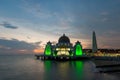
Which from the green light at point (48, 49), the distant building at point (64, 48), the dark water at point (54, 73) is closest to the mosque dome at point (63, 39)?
the distant building at point (64, 48)

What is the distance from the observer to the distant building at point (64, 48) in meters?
171

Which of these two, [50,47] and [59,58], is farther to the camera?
[50,47]

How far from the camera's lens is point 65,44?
573 feet

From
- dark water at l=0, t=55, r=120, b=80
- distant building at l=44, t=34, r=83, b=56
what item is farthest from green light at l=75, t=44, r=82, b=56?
dark water at l=0, t=55, r=120, b=80

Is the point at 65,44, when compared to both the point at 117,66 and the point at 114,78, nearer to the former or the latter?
the point at 117,66

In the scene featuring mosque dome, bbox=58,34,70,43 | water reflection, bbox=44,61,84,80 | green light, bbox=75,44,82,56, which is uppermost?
mosque dome, bbox=58,34,70,43

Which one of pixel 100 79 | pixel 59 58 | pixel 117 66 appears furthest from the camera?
pixel 59 58

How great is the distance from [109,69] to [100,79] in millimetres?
11990

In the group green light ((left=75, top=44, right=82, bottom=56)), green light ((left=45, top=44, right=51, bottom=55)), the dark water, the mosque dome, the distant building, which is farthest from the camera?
green light ((left=45, top=44, right=51, bottom=55))

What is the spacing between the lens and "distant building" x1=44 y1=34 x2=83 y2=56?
17062cm

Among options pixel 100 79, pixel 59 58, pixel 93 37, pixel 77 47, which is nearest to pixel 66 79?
pixel 100 79

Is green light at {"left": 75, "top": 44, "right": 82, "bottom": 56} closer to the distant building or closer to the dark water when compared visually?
the distant building

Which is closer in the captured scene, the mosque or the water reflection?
the water reflection

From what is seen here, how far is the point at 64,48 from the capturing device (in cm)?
17288
